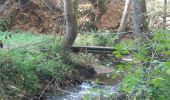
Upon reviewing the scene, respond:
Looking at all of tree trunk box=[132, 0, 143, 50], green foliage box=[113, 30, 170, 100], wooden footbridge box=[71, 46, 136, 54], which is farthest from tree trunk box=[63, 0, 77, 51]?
green foliage box=[113, 30, 170, 100]

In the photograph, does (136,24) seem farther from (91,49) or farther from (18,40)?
(18,40)

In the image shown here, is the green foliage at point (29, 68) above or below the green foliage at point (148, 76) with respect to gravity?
below

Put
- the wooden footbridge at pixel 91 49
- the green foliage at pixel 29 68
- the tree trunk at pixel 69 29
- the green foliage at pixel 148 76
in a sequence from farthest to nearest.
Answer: the wooden footbridge at pixel 91 49, the tree trunk at pixel 69 29, the green foliage at pixel 29 68, the green foliage at pixel 148 76

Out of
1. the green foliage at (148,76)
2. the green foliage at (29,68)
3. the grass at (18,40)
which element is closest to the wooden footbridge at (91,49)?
the grass at (18,40)

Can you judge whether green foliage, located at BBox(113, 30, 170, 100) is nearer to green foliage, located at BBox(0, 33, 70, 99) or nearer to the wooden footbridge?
green foliage, located at BBox(0, 33, 70, 99)

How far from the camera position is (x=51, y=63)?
10906 mm

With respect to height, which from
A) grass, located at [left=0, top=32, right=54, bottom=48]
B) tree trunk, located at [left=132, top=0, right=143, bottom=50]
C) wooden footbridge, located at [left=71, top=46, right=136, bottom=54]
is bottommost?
wooden footbridge, located at [left=71, top=46, right=136, bottom=54]

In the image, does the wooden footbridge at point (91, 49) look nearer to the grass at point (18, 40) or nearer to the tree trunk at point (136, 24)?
the grass at point (18, 40)

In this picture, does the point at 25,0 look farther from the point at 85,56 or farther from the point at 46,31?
the point at 85,56

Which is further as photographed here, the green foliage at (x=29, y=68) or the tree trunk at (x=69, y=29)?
the tree trunk at (x=69, y=29)

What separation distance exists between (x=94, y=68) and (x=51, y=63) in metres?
3.13

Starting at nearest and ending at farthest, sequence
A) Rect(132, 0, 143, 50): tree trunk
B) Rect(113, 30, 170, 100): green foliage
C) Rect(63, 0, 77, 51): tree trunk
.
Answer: Rect(113, 30, 170, 100): green foliage, Rect(132, 0, 143, 50): tree trunk, Rect(63, 0, 77, 51): tree trunk

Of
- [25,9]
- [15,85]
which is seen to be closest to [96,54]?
[15,85]

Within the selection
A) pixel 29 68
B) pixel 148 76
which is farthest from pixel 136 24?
pixel 29 68
